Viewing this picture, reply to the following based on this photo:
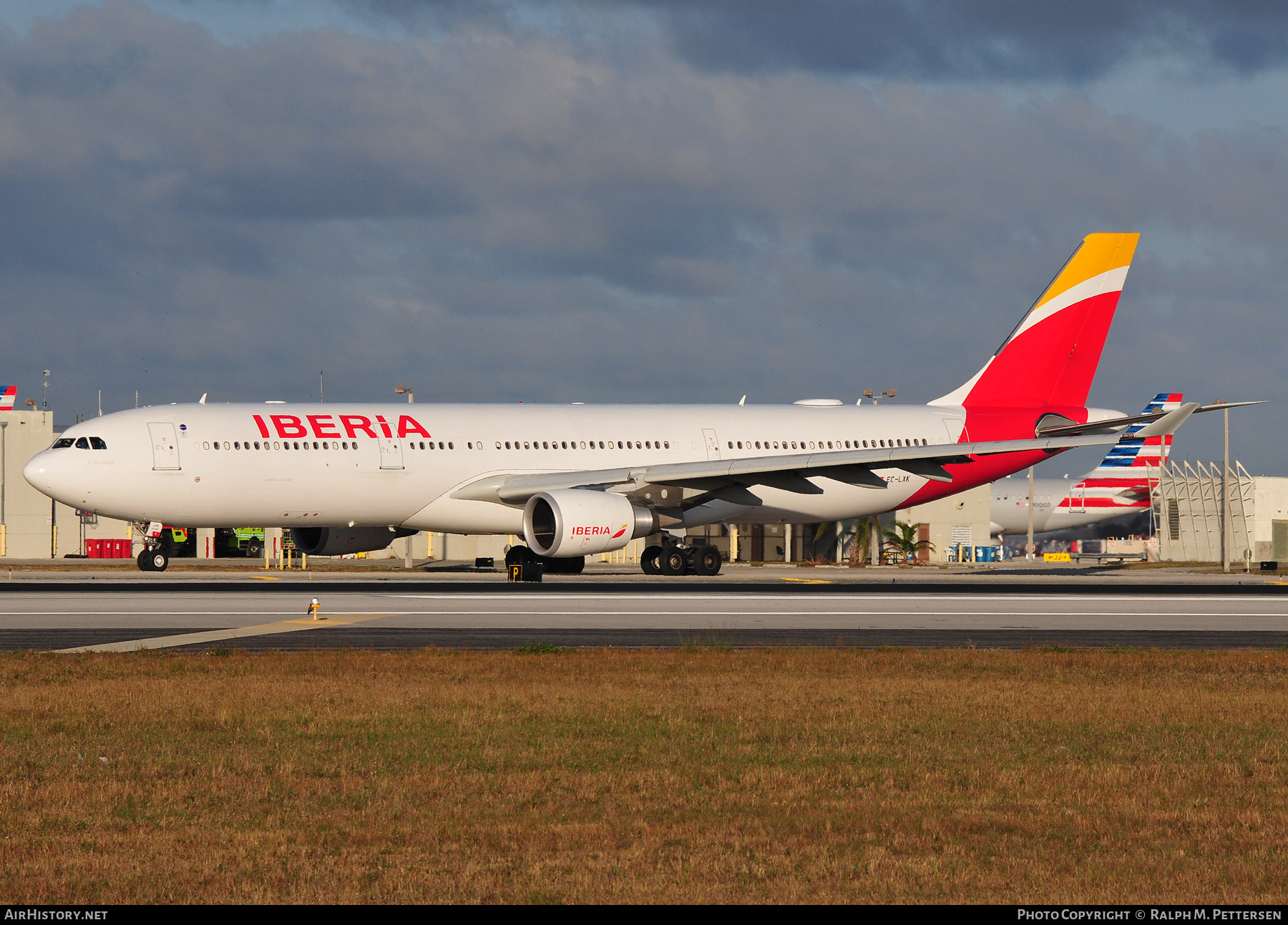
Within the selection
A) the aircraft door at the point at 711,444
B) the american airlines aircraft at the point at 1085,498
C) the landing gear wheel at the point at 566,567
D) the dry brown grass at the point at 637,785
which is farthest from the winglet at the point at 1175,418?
the american airlines aircraft at the point at 1085,498

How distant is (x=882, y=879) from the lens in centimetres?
713

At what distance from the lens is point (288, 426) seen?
119ft

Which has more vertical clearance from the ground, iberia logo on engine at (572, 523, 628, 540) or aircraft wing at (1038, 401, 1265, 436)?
aircraft wing at (1038, 401, 1265, 436)

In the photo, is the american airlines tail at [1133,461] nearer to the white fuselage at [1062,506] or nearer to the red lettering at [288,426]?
the white fuselage at [1062,506]

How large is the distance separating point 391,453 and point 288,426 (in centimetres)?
269

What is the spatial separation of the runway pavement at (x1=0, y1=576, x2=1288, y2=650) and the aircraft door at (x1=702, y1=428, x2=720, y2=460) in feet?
20.0

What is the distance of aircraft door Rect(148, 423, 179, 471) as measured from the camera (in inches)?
1389

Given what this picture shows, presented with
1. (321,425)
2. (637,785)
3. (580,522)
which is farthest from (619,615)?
(637,785)

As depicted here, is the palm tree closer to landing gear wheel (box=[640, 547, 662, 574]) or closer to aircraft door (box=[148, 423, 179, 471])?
landing gear wheel (box=[640, 547, 662, 574])

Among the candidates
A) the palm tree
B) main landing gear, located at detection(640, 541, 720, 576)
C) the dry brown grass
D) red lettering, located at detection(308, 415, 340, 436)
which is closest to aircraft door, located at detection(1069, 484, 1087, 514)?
the palm tree

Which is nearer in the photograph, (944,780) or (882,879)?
(882,879)
